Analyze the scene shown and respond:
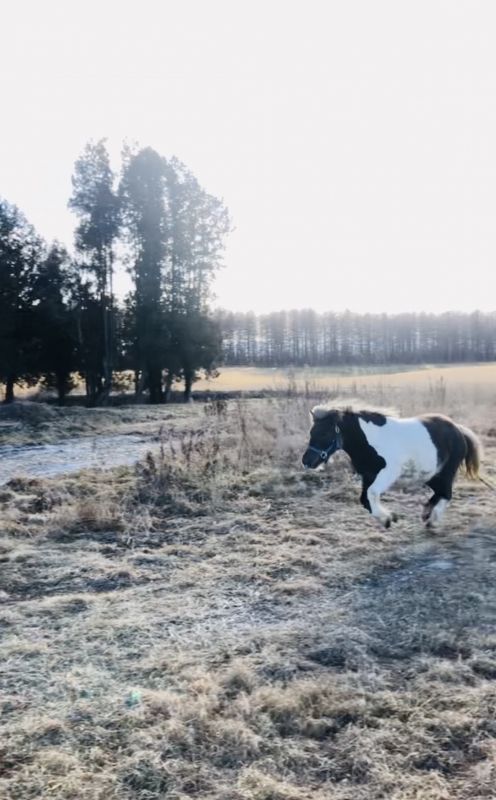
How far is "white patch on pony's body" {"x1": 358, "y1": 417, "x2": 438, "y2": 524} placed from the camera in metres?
5.51

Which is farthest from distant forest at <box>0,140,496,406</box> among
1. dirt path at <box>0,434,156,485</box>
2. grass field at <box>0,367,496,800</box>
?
grass field at <box>0,367,496,800</box>

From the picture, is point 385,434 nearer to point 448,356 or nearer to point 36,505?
point 36,505

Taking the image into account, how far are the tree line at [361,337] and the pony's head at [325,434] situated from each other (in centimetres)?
4267

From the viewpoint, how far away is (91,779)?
89.8 inches

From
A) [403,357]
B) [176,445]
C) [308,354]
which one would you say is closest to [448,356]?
[403,357]

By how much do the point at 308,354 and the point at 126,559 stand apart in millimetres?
46573

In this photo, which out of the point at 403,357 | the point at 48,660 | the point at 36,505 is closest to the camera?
the point at 48,660

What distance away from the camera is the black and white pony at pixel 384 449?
5492 millimetres

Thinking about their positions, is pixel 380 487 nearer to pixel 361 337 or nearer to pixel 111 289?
pixel 111 289

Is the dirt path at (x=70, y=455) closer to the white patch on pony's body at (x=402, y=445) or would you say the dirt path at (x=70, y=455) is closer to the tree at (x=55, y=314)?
the white patch on pony's body at (x=402, y=445)

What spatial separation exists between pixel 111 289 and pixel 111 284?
0.67 feet

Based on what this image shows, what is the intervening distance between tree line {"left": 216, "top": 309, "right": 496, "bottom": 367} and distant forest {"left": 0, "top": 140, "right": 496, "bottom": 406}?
2228 cm

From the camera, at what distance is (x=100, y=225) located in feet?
78.3

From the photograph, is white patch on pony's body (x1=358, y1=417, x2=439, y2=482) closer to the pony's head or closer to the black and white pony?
the black and white pony
